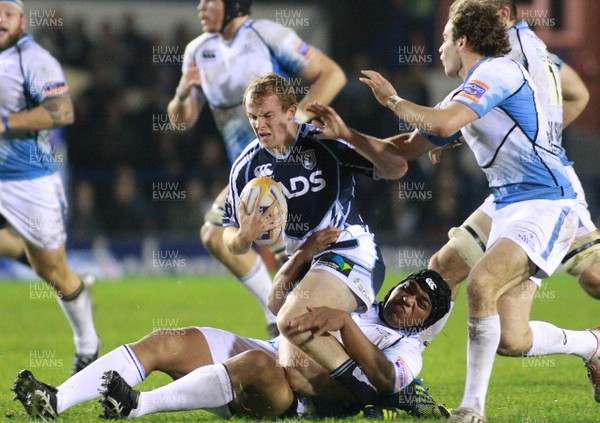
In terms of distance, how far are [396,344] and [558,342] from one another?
1429 millimetres

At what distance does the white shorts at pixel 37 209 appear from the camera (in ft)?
26.1

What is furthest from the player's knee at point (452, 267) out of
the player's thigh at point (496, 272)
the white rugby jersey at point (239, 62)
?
the white rugby jersey at point (239, 62)

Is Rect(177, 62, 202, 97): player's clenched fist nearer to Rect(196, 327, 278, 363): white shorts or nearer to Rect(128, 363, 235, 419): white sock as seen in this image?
Rect(196, 327, 278, 363): white shorts

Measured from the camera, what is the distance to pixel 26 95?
26.5ft

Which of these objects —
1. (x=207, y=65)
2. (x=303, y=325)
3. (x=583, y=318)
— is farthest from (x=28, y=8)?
(x=303, y=325)

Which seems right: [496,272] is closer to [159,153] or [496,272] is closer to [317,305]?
[317,305]

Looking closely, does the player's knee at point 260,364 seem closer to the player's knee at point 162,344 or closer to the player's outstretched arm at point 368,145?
the player's knee at point 162,344

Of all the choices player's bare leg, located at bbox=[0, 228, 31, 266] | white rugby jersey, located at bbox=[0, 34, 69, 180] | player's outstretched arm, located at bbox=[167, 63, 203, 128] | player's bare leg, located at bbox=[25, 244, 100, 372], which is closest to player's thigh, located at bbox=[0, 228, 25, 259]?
player's bare leg, located at bbox=[0, 228, 31, 266]

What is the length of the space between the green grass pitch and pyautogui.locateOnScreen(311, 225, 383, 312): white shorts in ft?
2.45

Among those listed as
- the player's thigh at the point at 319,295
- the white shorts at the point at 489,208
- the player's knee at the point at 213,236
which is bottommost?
the player's knee at the point at 213,236

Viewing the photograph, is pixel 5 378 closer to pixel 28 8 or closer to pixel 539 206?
pixel 539 206

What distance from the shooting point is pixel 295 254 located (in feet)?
19.3

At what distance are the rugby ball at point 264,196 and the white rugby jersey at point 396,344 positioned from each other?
703 mm

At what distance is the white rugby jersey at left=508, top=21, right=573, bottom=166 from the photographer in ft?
21.7
